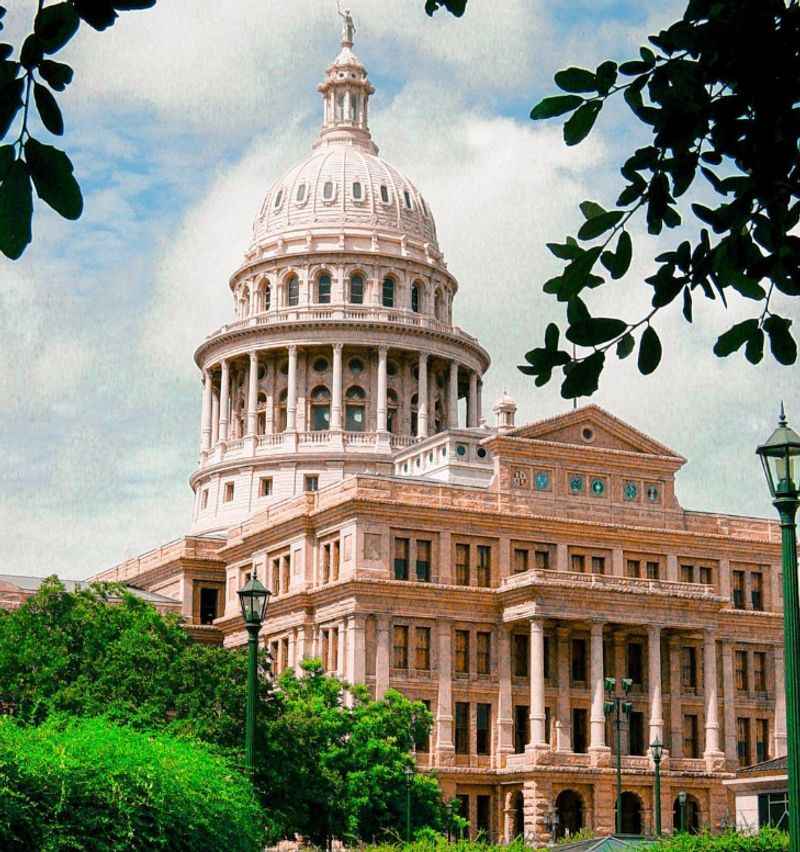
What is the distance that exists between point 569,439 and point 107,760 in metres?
67.1

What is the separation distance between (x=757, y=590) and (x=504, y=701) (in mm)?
18856

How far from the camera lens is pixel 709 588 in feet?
298

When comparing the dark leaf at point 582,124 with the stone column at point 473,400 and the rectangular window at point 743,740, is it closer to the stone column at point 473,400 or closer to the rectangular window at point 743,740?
the rectangular window at point 743,740

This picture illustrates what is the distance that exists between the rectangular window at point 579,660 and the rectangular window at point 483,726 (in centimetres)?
506

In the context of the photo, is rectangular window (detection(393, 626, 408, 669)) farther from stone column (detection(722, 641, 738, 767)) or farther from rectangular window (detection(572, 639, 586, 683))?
stone column (detection(722, 641, 738, 767))

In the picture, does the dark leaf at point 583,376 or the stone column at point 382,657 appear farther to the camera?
the stone column at point 382,657

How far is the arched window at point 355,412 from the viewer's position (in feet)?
395

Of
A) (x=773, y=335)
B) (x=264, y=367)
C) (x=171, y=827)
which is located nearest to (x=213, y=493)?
(x=264, y=367)

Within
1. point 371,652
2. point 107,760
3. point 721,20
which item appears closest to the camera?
point 721,20

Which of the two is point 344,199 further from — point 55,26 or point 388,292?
point 55,26

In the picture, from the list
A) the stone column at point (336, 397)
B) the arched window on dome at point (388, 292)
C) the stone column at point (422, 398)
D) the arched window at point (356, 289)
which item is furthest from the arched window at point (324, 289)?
the stone column at point (422, 398)

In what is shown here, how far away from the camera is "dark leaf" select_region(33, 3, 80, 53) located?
672 cm

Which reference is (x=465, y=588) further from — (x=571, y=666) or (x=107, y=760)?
(x=107, y=760)

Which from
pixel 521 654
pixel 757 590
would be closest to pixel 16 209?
pixel 521 654
